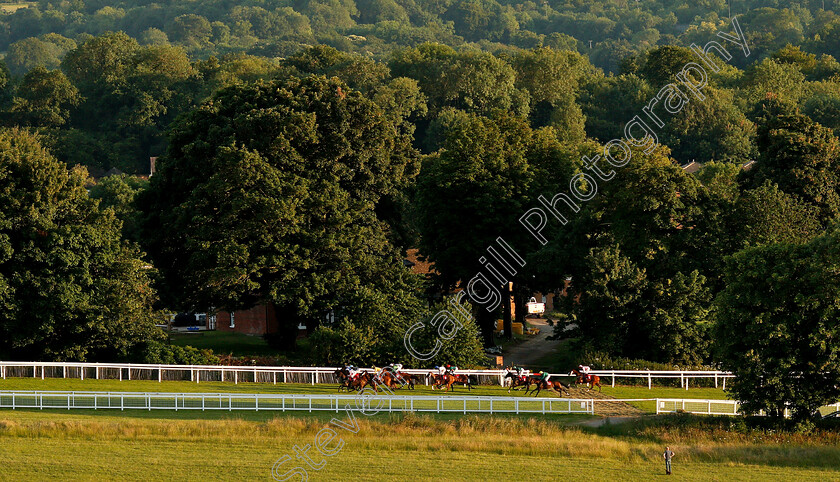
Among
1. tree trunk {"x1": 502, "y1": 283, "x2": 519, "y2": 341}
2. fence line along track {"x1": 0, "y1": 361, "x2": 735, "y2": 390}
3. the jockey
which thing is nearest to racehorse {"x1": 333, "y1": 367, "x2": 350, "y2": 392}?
fence line along track {"x1": 0, "y1": 361, "x2": 735, "y2": 390}

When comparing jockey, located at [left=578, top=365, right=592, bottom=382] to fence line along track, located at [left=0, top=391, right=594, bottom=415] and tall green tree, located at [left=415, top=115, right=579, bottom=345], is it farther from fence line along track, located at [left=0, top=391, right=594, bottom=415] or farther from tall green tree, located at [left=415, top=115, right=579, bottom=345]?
tall green tree, located at [left=415, top=115, right=579, bottom=345]

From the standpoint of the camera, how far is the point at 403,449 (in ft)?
132

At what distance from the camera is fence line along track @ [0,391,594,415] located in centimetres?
4550

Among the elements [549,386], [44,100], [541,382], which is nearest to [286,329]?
[541,382]

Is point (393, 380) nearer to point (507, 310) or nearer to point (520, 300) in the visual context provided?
point (507, 310)

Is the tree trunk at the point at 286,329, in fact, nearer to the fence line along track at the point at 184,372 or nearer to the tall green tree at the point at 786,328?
the fence line along track at the point at 184,372

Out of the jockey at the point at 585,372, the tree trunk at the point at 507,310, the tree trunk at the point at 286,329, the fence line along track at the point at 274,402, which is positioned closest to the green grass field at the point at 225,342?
the tree trunk at the point at 286,329

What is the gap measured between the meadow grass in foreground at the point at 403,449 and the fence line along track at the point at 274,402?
1.26 m

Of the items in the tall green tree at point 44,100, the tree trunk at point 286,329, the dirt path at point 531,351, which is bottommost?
the dirt path at point 531,351

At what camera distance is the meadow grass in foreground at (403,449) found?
123ft

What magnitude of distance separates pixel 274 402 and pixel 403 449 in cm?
762

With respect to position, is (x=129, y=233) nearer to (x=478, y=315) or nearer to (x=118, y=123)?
(x=478, y=315)

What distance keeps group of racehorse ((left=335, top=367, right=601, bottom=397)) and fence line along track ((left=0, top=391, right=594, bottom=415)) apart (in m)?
3.60

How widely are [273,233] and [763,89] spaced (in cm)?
11824
